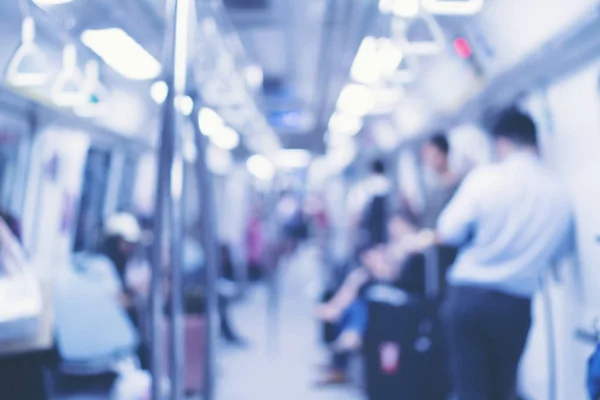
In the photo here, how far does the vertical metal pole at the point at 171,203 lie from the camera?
4.51ft

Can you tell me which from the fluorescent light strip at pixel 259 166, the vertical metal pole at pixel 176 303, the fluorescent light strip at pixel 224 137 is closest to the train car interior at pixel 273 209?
the vertical metal pole at pixel 176 303

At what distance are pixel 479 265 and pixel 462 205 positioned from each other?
30 centimetres

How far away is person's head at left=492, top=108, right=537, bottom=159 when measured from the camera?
2926mm

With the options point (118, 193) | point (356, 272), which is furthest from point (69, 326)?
point (118, 193)

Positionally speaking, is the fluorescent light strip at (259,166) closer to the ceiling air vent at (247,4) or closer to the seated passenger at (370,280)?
the ceiling air vent at (247,4)

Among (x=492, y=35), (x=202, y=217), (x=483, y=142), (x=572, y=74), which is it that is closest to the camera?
(x=202, y=217)

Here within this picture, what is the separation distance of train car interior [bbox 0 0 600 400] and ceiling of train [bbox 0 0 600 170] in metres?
0.02

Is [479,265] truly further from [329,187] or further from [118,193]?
[329,187]

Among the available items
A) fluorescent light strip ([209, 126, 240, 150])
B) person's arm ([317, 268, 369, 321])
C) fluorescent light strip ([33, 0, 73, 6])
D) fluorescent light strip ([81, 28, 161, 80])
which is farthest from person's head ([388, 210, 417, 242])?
fluorescent light strip ([209, 126, 240, 150])

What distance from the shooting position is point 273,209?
316 inches

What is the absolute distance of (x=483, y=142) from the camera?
511 centimetres

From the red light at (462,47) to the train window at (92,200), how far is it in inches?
139

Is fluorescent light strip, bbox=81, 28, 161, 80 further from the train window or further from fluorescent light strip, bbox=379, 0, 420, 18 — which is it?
the train window

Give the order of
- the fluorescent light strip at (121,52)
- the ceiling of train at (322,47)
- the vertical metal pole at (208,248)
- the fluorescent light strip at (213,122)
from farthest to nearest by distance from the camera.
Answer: the fluorescent light strip at (213,122) → the fluorescent light strip at (121,52) → the ceiling of train at (322,47) → the vertical metal pole at (208,248)
